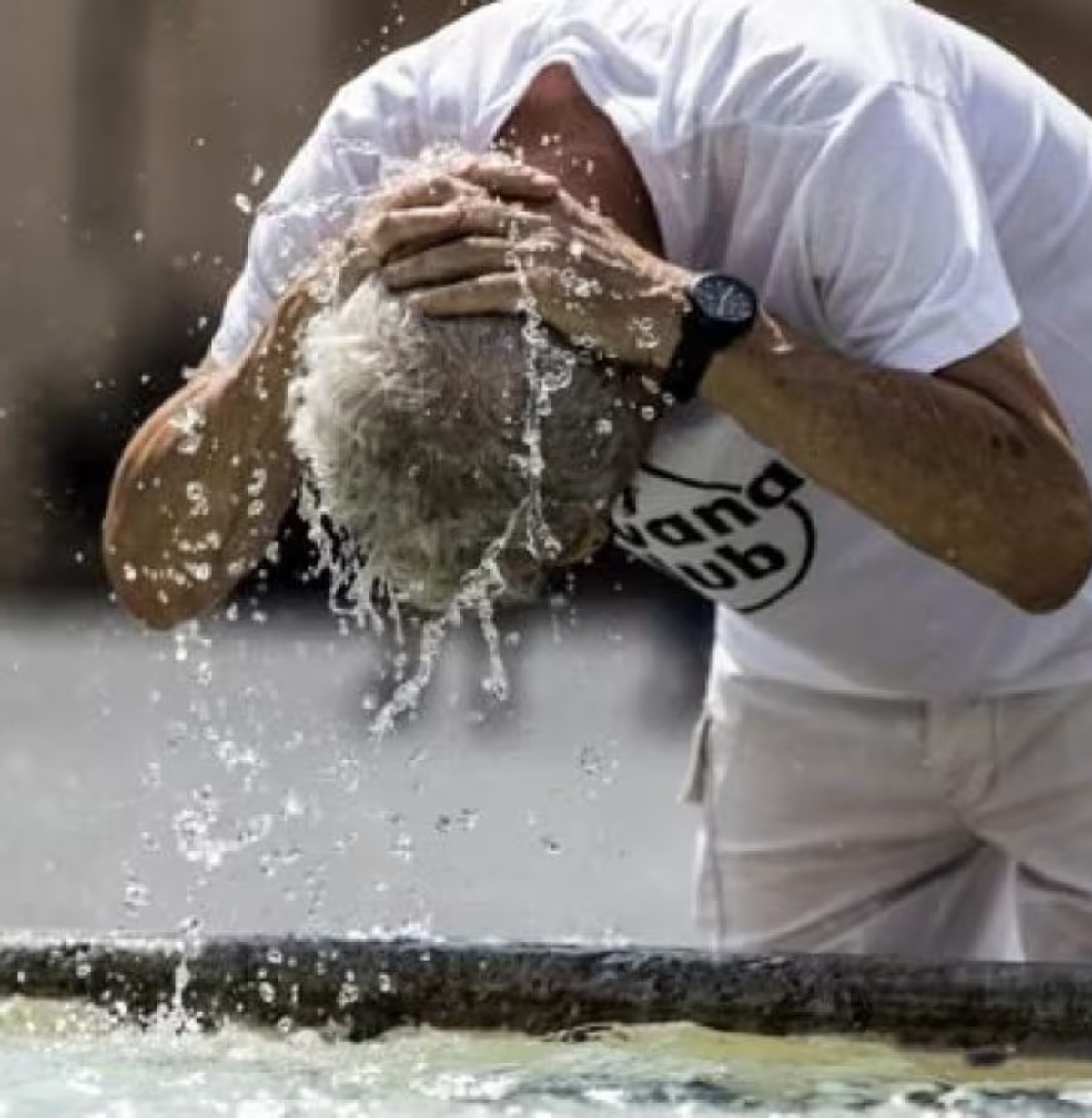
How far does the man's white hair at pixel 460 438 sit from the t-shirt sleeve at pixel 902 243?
8.0 inches

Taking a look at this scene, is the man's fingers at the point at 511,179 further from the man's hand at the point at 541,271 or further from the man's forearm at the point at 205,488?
the man's forearm at the point at 205,488

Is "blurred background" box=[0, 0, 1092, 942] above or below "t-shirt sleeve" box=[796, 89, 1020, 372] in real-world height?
below

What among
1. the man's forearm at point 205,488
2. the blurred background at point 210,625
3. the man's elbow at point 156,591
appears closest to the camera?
the man's forearm at point 205,488

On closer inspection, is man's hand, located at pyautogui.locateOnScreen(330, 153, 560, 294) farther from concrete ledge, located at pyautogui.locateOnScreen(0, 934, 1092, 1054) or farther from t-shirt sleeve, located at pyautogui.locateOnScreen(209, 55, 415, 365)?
concrete ledge, located at pyautogui.locateOnScreen(0, 934, 1092, 1054)

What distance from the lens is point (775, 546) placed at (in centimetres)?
348

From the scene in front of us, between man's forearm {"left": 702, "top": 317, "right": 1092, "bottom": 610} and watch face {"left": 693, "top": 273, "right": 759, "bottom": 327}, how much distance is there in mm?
18

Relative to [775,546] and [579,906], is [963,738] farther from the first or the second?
[579,906]

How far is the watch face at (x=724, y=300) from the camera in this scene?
3.14 meters

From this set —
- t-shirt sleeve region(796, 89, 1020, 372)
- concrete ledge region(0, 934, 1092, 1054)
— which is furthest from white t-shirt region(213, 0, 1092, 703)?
concrete ledge region(0, 934, 1092, 1054)

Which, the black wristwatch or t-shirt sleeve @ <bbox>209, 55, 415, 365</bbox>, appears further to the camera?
t-shirt sleeve @ <bbox>209, 55, 415, 365</bbox>

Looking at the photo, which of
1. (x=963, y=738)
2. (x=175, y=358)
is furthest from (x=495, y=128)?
(x=175, y=358)

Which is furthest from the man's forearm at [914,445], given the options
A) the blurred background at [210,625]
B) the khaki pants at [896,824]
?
the blurred background at [210,625]

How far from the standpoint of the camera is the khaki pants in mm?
3652

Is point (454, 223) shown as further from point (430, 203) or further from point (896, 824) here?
point (896, 824)
